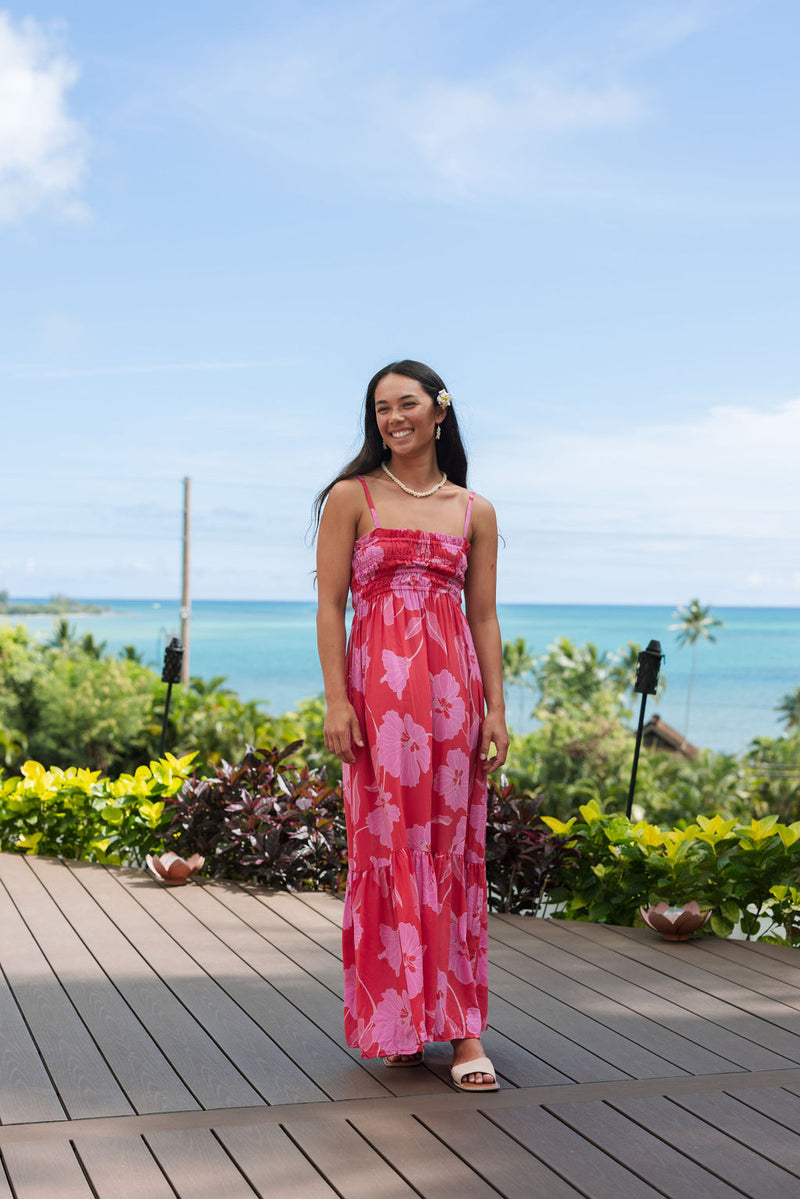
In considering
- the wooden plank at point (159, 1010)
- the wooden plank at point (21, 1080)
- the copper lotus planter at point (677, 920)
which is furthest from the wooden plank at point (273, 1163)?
the copper lotus planter at point (677, 920)

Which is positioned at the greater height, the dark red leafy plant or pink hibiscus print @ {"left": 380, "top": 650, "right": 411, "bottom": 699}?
pink hibiscus print @ {"left": 380, "top": 650, "right": 411, "bottom": 699}

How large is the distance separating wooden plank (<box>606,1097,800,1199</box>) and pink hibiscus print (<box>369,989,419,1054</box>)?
0.46 metres

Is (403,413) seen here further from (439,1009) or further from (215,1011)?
(215,1011)

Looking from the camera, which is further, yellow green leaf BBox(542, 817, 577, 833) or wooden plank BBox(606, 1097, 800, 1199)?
yellow green leaf BBox(542, 817, 577, 833)

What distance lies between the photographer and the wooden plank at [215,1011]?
2.68 meters

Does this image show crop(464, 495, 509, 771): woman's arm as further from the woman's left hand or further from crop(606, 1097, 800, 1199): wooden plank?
crop(606, 1097, 800, 1199): wooden plank

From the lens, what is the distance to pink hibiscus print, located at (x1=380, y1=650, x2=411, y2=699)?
2.73 metres

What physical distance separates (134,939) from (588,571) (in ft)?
299

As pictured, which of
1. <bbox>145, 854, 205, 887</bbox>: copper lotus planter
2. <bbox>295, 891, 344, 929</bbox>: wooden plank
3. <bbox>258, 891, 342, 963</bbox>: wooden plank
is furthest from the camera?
<bbox>145, 854, 205, 887</bbox>: copper lotus planter

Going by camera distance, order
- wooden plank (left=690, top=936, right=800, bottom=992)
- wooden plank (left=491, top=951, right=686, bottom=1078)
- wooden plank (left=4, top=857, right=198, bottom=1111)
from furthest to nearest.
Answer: wooden plank (left=690, top=936, right=800, bottom=992) < wooden plank (left=491, top=951, right=686, bottom=1078) < wooden plank (left=4, top=857, right=198, bottom=1111)

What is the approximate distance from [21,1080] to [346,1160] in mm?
817

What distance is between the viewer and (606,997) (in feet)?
Result: 11.2

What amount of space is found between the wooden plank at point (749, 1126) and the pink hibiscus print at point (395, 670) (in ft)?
3.53

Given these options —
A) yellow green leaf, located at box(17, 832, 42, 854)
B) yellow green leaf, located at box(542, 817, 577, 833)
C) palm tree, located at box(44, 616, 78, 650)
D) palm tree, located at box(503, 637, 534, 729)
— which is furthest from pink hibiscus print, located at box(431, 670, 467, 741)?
palm tree, located at box(503, 637, 534, 729)
